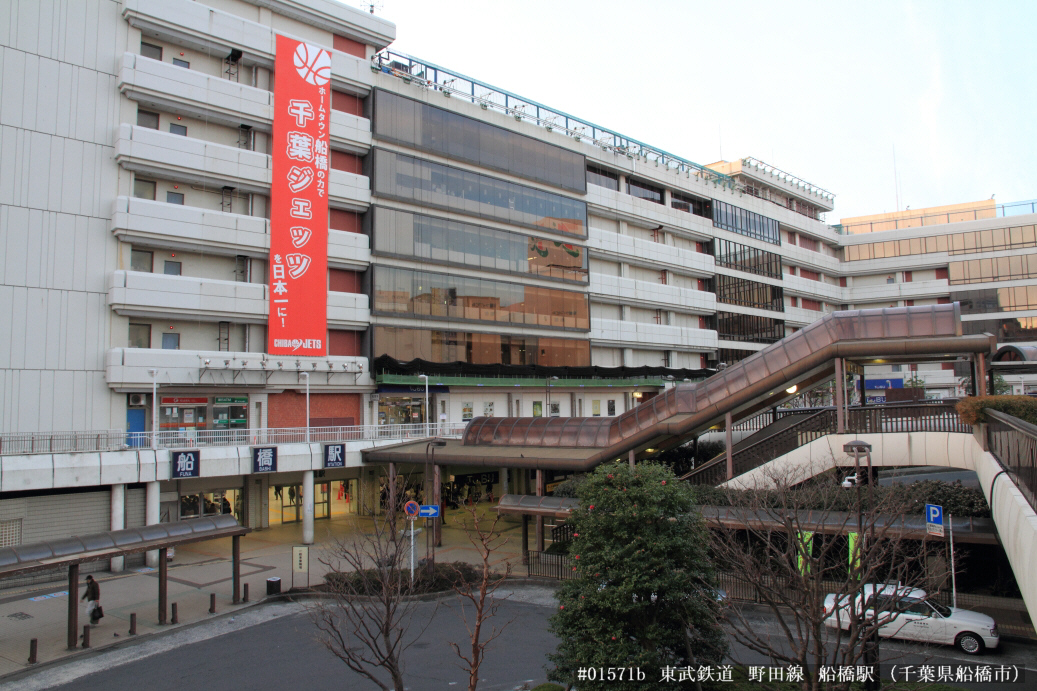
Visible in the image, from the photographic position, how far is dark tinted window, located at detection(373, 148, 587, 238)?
42375 mm

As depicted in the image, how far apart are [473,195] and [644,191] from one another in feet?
70.3

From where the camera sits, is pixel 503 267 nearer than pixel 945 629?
No

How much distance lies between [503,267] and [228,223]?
1846 cm

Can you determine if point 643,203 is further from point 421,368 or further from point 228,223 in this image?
point 228,223

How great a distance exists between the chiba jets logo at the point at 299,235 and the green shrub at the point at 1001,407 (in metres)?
32.1

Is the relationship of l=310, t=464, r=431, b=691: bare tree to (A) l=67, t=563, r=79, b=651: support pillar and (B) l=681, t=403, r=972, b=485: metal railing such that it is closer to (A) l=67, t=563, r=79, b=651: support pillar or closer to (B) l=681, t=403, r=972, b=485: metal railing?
(A) l=67, t=563, r=79, b=651: support pillar

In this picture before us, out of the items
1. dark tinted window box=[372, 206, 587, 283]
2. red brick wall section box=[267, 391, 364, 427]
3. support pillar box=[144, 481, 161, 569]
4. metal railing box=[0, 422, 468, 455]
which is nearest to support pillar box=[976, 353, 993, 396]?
metal railing box=[0, 422, 468, 455]

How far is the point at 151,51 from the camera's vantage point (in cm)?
3666

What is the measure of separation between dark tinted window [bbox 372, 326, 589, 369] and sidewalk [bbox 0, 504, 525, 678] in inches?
452

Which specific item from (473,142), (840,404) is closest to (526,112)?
(473,142)

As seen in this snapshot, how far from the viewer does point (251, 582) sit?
25656 mm

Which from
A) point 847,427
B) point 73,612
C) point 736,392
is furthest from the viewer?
point 736,392

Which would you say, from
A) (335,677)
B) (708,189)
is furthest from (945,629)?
(708,189)

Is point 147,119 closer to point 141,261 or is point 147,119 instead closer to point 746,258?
point 141,261
